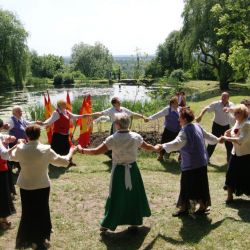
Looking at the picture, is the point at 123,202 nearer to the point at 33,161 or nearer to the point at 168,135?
the point at 33,161

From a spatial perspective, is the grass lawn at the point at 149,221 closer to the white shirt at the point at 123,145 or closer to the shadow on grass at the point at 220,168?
the shadow on grass at the point at 220,168

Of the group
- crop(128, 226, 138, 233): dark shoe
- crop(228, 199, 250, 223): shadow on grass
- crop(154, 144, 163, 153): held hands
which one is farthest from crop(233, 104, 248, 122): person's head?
crop(128, 226, 138, 233): dark shoe

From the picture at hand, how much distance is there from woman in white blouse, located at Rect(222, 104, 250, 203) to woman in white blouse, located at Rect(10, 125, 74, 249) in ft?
9.34

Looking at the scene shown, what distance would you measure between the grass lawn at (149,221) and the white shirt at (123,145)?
1.18 m

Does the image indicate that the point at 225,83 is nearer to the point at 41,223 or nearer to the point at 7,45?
the point at 7,45

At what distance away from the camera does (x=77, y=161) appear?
10484mm

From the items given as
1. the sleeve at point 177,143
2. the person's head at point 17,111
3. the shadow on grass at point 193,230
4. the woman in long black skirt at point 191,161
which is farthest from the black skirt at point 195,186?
the person's head at point 17,111

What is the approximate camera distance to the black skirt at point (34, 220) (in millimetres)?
5051

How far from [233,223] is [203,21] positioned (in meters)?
25.3

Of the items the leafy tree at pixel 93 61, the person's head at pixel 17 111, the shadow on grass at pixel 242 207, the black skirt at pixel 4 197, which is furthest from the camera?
the leafy tree at pixel 93 61

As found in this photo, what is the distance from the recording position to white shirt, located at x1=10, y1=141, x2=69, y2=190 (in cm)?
484

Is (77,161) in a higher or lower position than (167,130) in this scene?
lower

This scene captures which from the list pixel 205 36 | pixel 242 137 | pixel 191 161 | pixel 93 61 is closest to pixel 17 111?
pixel 191 161

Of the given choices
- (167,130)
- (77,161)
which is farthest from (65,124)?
(167,130)
